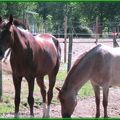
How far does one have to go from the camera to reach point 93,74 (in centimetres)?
676

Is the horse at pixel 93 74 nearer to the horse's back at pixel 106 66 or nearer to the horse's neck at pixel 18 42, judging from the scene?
the horse's back at pixel 106 66

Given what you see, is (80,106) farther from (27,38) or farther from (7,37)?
(7,37)

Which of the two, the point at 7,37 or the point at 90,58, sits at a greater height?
the point at 7,37

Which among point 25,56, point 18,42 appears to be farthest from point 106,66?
point 18,42

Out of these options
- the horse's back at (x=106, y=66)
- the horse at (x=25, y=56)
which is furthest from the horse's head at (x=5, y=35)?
the horse's back at (x=106, y=66)

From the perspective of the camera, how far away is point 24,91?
9.38m

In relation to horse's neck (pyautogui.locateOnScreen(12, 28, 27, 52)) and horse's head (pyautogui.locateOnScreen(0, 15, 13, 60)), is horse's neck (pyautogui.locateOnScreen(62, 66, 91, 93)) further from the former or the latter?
horse's head (pyautogui.locateOnScreen(0, 15, 13, 60))

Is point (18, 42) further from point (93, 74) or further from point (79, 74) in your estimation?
point (93, 74)

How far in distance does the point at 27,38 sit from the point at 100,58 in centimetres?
140

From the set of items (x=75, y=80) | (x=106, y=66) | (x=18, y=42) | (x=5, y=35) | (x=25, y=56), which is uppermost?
(x=5, y=35)

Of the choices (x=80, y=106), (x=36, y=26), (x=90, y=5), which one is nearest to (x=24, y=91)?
(x=80, y=106)

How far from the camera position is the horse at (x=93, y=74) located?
6141mm

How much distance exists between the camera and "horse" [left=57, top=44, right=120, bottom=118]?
20.1 ft

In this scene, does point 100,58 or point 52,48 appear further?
point 52,48
